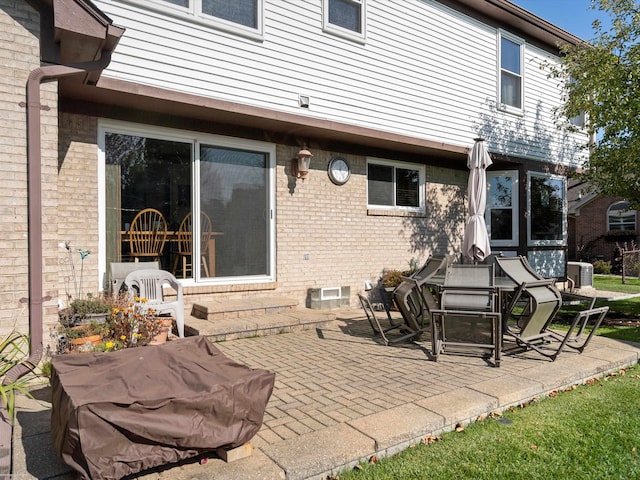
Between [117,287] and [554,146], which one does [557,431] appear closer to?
[117,287]

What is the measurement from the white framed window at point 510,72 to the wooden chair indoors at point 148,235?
26.2ft

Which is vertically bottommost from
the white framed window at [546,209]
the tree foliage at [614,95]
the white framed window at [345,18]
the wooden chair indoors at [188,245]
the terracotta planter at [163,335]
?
the terracotta planter at [163,335]

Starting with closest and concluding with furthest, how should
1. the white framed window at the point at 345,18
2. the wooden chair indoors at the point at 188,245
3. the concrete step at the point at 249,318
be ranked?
the concrete step at the point at 249,318 < the wooden chair indoors at the point at 188,245 < the white framed window at the point at 345,18

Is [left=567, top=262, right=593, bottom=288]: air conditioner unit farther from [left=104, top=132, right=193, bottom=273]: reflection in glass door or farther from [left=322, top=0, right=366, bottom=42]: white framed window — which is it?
[left=104, top=132, right=193, bottom=273]: reflection in glass door

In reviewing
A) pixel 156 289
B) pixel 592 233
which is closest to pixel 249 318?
pixel 156 289

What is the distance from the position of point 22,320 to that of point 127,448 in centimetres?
259

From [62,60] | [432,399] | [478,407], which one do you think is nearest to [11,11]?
[62,60]

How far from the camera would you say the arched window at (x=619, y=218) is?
21.2 m

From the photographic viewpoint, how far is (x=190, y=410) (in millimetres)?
2406

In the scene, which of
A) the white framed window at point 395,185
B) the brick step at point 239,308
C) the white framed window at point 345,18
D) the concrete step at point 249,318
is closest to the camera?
the concrete step at point 249,318

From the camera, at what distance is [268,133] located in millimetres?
7441

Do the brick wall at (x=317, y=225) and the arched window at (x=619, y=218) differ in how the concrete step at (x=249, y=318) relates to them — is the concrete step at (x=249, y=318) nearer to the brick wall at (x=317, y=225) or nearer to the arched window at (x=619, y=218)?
the brick wall at (x=317, y=225)

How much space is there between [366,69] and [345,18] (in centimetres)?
94

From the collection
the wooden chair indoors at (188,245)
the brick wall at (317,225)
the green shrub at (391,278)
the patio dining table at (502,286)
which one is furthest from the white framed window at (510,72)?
the wooden chair indoors at (188,245)
